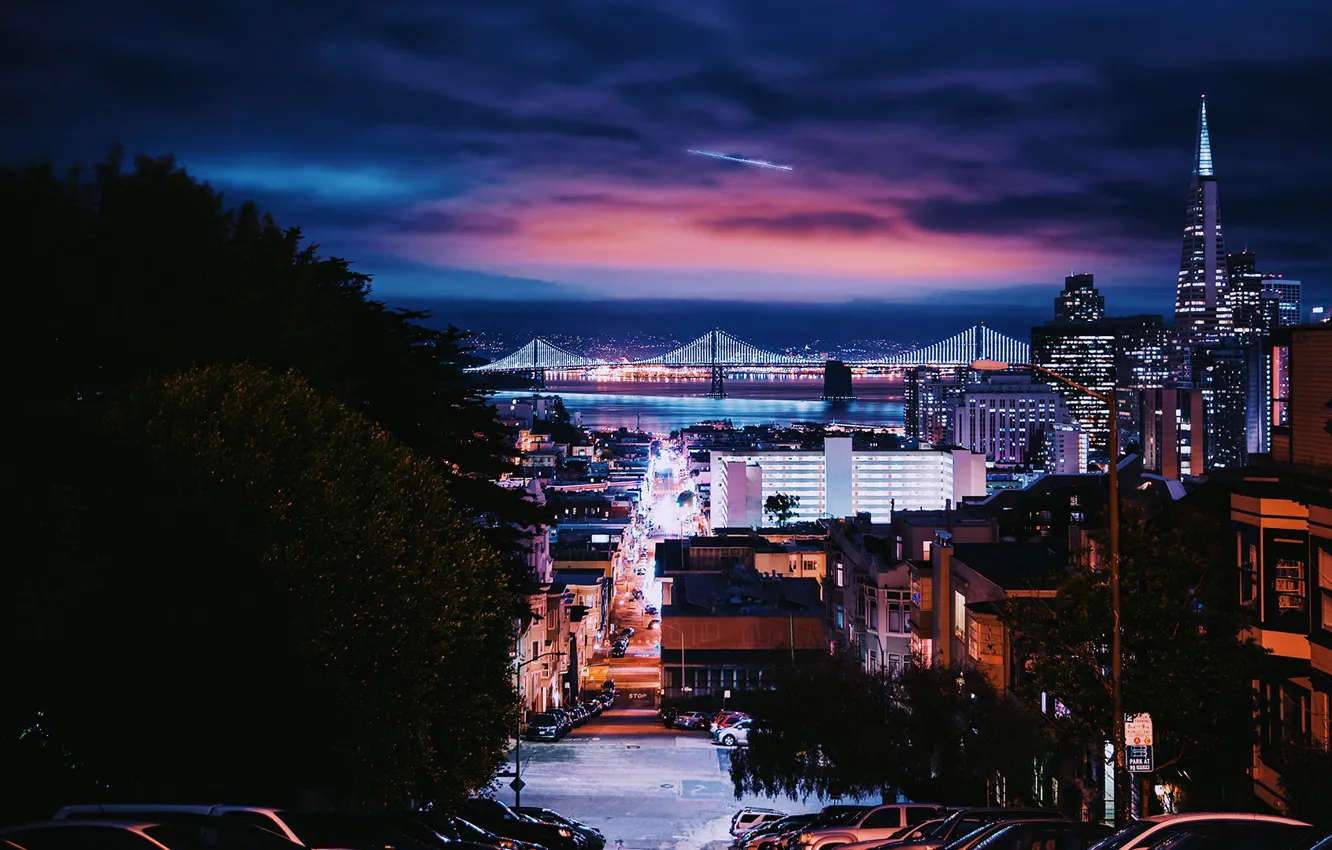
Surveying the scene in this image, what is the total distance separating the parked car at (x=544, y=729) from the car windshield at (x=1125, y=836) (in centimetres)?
4112

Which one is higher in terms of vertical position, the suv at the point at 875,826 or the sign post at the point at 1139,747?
the sign post at the point at 1139,747

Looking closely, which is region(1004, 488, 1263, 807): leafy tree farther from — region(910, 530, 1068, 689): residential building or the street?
the street

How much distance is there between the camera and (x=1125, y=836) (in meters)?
11.5

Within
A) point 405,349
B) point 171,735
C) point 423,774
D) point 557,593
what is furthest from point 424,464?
point 557,593

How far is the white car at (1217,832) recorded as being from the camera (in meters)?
10.9

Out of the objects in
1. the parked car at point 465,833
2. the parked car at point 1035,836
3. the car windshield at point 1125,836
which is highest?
the car windshield at point 1125,836

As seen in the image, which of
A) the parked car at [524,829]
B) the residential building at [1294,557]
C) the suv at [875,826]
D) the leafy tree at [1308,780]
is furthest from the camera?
the parked car at [524,829]

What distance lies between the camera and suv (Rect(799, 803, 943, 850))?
20.3m

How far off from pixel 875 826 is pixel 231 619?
446 inches

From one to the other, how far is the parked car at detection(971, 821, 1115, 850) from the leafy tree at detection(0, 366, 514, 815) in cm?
668

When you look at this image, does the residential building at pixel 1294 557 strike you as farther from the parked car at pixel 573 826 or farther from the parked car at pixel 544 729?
the parked car at pixel 544 729

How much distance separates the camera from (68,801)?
48.7 feet

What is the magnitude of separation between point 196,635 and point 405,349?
614 inches

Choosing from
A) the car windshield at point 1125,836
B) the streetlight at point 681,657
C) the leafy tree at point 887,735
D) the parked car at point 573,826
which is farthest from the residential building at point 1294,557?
the streetlight at point 681,657
